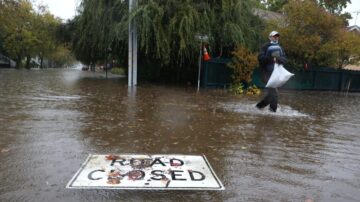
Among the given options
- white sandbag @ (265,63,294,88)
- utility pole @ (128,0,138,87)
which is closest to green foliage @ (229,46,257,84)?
utility pole @ (128,0,138,87)

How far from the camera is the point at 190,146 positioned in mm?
5875

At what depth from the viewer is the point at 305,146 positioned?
633 cm

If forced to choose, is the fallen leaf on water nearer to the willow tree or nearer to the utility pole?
the willow tree

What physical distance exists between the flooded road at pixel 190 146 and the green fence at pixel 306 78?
753 cm

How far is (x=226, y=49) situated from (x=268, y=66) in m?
8.61

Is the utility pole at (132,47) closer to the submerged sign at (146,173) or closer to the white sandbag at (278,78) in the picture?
the white sandbag at (278,78)

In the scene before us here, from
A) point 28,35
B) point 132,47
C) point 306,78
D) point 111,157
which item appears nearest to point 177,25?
point 132,47

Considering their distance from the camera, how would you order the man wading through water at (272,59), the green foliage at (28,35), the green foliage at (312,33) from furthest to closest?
1. the green foliage at (28,35)
2. the green foliage at (312,33)
3. the man wading through water at (272,59)

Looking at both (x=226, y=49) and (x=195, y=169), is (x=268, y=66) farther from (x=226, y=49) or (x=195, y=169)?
(x=226, y=49)

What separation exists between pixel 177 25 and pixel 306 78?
25.5ft

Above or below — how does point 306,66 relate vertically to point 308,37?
below

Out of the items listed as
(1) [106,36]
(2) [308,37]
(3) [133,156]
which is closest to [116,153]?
(3) [133,156]

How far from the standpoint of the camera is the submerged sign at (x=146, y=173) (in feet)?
13.2

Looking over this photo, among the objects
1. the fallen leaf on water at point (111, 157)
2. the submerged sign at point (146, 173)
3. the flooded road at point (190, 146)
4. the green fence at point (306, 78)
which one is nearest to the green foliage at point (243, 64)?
the green fence at point (306, 78)
